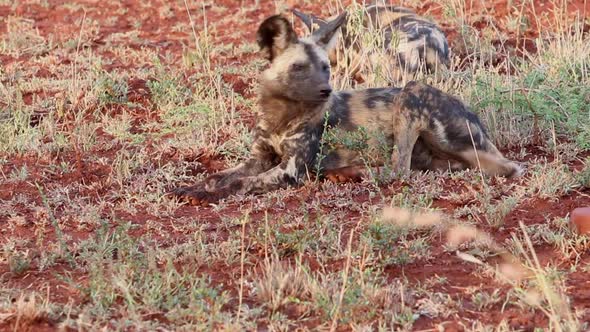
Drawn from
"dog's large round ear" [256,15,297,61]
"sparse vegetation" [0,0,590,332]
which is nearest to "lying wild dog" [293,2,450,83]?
"sparse vegetation" [0,0,590,332]

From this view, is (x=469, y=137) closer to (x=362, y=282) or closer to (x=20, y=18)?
(x=362, y=282)

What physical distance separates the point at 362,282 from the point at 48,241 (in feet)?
5.32

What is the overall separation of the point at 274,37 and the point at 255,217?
4.46 ft

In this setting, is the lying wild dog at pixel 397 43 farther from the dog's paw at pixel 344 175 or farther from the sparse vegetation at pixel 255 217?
the dog's paw at pixel 344 175

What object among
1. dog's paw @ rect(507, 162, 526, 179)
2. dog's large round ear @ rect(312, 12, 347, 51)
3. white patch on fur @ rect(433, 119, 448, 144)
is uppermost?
dog's large round ear @ rect(312, 12, 347, 51)

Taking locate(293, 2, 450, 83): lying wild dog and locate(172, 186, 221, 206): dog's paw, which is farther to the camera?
locate(293, 2, 450, 83): lying wild dog

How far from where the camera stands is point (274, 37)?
5.54 metres

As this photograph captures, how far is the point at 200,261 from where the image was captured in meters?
3.75

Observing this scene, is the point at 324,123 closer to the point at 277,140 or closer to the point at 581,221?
the point at 277,140

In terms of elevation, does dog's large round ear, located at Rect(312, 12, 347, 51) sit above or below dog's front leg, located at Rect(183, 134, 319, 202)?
above

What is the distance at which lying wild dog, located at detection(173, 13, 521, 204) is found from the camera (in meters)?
5.39

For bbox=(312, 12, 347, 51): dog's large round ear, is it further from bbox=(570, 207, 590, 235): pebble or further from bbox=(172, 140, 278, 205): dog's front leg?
bbox=(570, 207, 590, 235): pebble

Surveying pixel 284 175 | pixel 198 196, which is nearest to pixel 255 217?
pixel 198 196

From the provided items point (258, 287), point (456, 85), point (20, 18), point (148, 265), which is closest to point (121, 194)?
point (148, 265)
